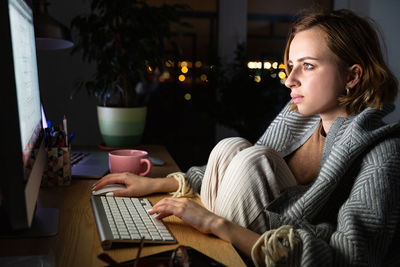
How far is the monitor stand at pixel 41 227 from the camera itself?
2.24ft

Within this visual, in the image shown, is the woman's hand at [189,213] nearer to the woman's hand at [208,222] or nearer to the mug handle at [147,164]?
the woman's hand at [208,222]

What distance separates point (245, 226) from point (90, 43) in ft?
4.46

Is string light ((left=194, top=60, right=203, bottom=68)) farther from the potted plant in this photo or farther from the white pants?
the white pants

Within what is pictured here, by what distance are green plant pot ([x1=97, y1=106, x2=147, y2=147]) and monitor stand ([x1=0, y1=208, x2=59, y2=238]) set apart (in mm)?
856

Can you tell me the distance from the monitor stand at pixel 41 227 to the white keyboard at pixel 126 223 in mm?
83

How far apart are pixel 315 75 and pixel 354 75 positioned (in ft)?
0.41

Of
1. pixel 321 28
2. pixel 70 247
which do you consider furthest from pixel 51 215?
pixel 321 28

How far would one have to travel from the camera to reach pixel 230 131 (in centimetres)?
270

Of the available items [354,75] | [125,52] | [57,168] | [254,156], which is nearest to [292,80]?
[354,75]

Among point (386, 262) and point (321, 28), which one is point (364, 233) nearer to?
point (386, 262)

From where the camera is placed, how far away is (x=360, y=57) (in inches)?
40.0

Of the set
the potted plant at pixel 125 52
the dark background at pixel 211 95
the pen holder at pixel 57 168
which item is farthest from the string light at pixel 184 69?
the pen holder at pixel 57 168

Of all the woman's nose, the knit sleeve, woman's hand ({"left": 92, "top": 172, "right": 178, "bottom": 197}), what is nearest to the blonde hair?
the woman's nose

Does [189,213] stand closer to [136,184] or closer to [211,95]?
Result: [136,184]
